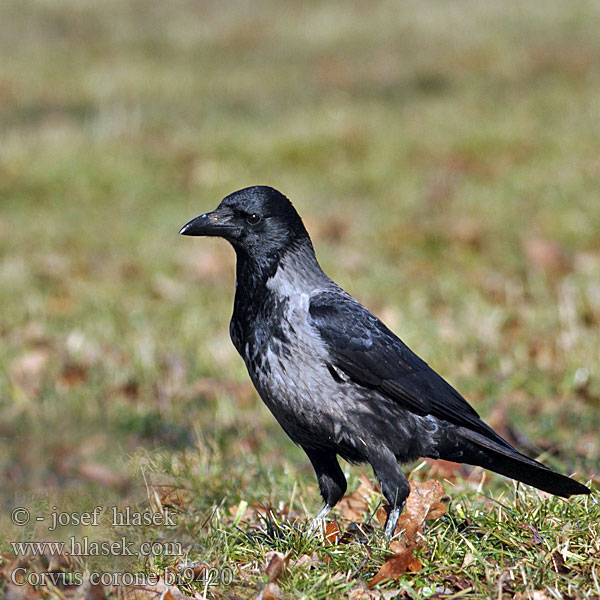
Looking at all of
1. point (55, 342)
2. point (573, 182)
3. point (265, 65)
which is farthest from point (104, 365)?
point (265, 65)

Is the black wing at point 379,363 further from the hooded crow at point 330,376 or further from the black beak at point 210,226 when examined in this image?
the black beak at point 210,226

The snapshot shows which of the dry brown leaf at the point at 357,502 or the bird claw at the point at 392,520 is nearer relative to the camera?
the bird claw at the point at 392,520

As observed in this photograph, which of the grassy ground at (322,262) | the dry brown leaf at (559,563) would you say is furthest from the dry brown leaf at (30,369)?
the dry brown leaf at (559,563)

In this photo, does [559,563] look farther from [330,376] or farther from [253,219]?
[253,219]

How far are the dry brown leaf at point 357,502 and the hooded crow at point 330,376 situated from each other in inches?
12.9

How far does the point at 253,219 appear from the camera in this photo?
3.42 m

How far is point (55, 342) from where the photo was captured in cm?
606

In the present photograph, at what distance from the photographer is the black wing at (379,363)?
3.20 metres

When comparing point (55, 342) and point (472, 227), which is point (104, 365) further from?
point (472, 227)

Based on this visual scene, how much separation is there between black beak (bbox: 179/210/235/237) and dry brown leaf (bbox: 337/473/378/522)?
1243 mm

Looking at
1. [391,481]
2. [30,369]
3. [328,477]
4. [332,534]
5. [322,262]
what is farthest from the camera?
[322,262]

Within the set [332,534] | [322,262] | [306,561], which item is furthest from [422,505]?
[322,262]

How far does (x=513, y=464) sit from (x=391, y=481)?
1.60 feet

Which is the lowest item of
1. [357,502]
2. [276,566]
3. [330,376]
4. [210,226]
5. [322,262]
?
[357,502]
